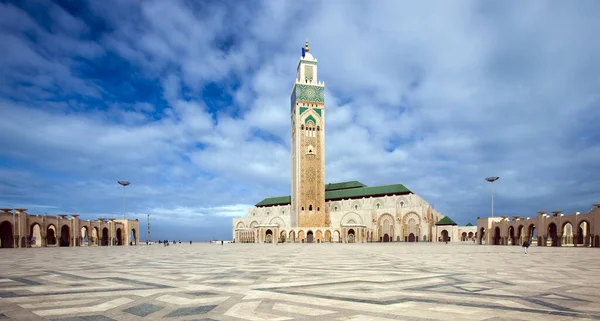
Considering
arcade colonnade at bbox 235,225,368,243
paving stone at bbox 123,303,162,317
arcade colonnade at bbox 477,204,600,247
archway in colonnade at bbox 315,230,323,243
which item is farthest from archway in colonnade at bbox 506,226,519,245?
paving stone at bbox 123,303,162,317

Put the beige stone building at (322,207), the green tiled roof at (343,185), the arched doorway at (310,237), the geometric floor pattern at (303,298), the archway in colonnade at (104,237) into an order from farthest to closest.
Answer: the green tiled roof at (343,185) < the arched doorway at (310,237) < the beige stone building at (322,207) < the archway in colonnade at (104,237) < the geometric floor pattern at (303,298)

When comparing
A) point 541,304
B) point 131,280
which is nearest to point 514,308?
point 541,304

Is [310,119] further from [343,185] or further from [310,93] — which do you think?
[343,185]

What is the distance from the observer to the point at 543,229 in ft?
102

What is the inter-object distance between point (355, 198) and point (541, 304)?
5703 cm

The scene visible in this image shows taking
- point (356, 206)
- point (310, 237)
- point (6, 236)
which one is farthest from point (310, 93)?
point (6, 236)

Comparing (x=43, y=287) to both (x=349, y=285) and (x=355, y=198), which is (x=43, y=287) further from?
(x=355, y=198)

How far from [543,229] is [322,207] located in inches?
1228

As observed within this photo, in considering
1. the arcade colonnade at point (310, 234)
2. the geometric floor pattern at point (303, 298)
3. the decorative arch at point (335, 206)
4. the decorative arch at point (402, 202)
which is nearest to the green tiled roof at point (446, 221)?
the decorative arch at point (402, 202)

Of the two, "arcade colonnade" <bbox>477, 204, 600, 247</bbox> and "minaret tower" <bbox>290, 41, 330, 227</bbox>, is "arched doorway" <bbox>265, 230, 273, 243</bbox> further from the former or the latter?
"arcade colonnade" <bbox>477, 204, 600, 247</bbox>

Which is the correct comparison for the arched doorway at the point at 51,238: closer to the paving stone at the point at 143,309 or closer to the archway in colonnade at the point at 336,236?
the archway in colonnade at the point at 336,236

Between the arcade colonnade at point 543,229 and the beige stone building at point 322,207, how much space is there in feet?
44.1

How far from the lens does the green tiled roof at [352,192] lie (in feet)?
192

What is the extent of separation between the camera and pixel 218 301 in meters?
5.21
